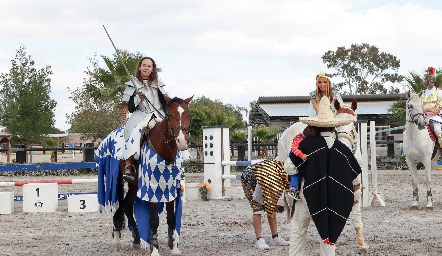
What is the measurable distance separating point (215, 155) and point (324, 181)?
9.05 meters

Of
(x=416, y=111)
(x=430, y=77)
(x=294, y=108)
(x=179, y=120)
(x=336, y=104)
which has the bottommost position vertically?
(x=179, y=120)

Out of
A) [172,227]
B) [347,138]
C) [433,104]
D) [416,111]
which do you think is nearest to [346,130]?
[347,138]

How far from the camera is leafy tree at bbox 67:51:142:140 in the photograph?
34094mm

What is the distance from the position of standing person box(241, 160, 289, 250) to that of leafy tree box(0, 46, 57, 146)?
30.4 metres

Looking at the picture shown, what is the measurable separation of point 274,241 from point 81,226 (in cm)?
392

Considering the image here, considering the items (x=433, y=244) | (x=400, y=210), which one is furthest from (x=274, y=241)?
(x=400, y=210)

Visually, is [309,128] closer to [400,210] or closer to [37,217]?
[400,210]

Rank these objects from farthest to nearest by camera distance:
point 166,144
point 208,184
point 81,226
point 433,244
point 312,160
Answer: point 208,184 < point 81,226 < point 433,244 < point 166,144 < point 312,160

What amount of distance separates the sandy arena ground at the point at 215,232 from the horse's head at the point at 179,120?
1.65 metres

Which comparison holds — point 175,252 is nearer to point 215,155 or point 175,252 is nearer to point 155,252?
point 155,252

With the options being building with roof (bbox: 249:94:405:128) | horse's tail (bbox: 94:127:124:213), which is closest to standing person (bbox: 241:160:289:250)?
horse's tail (bbox: 94:127:124:213)

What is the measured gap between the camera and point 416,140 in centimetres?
1288

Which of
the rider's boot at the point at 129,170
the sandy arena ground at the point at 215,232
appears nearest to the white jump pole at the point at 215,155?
the sandy arena ground at the point at 215,232

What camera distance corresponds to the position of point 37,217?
12602 millimetres
